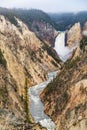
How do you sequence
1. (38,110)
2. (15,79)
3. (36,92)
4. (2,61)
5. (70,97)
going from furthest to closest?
(36,92), (15,79), (2,61), (38,110), (70,97)

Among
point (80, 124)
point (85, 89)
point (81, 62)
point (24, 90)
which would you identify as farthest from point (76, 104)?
point (24, 90)

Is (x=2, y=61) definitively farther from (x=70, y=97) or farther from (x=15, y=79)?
(x=70, y=97)

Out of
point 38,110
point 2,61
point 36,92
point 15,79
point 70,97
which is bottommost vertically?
point 36,92

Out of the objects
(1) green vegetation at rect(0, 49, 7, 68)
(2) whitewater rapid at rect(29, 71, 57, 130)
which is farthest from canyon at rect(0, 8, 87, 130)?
(2) whitewater rapid at rect(29, 71, 57, 130)

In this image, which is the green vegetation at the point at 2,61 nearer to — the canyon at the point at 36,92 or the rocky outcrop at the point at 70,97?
the canyon at the point at 36,92

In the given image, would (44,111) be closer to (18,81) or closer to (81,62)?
(81,62)

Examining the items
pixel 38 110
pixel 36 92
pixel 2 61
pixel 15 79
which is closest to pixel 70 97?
pixel 38 110

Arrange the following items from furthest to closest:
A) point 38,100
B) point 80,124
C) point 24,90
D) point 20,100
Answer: point 24,90 < point 38,100 < point 20,100 < point 80,124

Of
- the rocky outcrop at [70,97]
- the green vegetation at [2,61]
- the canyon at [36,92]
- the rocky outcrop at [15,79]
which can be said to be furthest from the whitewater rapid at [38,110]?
the green vegetation at [2,61]

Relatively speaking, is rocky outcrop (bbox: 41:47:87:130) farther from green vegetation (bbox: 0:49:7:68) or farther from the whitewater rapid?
green vegetation (bbox: 0:49:7:68)
